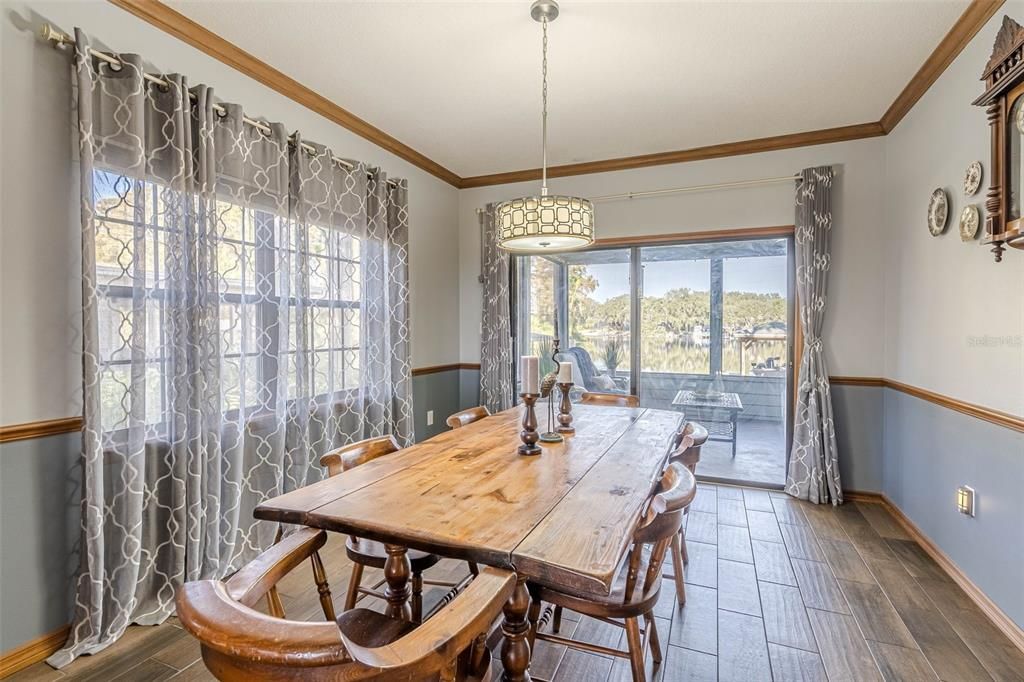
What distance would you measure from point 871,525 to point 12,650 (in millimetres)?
4336

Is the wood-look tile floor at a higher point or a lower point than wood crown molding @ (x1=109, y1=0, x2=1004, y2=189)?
lower

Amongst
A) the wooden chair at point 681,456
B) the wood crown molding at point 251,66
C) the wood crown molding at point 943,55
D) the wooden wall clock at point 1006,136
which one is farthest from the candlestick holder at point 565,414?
the wood crown molding at point 943,55

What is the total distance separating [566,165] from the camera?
14.1ft

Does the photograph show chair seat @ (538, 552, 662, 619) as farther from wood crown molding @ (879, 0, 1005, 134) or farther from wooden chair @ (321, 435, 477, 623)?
wood crown molding @ (879, 0, 1005, 134)

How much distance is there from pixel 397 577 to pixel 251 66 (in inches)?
105

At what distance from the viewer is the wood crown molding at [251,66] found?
7.17 ft

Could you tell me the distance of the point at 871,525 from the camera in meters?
3.15

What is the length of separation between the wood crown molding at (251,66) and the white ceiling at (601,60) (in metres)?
0.05

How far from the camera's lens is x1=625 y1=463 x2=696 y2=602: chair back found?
4.50 feet

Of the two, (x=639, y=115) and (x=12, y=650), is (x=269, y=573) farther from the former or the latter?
(x=639, y=115)

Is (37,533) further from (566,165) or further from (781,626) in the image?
(566,165)

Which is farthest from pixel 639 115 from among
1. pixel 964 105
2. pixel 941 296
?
pixel 941 296

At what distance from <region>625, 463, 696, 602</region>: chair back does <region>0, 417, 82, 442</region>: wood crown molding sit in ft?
7.12

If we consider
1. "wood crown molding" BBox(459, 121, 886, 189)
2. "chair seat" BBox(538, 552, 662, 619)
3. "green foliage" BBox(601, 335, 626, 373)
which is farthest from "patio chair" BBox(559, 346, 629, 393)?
"chair seat" BBox(538, 552, 662, 619)
